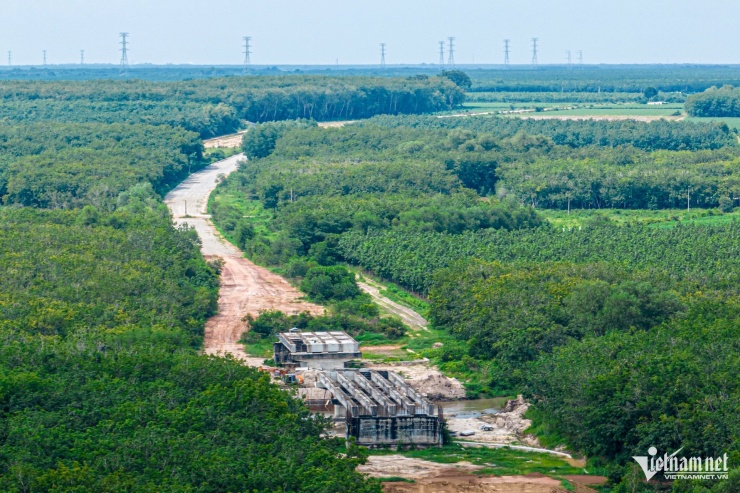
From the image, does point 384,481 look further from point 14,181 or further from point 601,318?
point 14,181

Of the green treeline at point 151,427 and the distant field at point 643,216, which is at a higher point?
the distant field at point 643,216

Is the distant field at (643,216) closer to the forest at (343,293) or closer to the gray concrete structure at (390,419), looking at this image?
the forest at (343,293)

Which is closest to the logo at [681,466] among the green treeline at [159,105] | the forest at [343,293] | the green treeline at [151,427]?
the forest at [343,293]

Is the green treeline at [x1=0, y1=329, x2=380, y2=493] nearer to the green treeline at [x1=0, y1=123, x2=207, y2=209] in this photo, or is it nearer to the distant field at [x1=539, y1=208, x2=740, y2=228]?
the green treeline at [x1=0, y1=123, x2=207, y2=209]

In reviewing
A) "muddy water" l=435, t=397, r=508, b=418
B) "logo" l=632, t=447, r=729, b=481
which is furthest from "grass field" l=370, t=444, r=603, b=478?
"muddy water" l=435, t=397, r=508, b=418

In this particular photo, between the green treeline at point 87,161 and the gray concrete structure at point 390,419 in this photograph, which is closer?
the gray concrete structure at point 390,419

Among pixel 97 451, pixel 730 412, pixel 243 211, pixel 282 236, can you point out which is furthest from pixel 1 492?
pixel 243 211

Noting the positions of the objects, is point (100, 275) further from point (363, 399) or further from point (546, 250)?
point (546, 250)

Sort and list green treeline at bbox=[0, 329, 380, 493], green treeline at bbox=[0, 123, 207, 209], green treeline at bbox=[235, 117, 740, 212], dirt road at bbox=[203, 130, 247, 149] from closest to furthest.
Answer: green treeline at bbox=[0, 329, 380, 493], green treeline at bbox=[0, 123, 207, 209], green treeline at bbox=[235, 117, 740, 212], dirt road at bbox=[203, 130, 247, 149]
